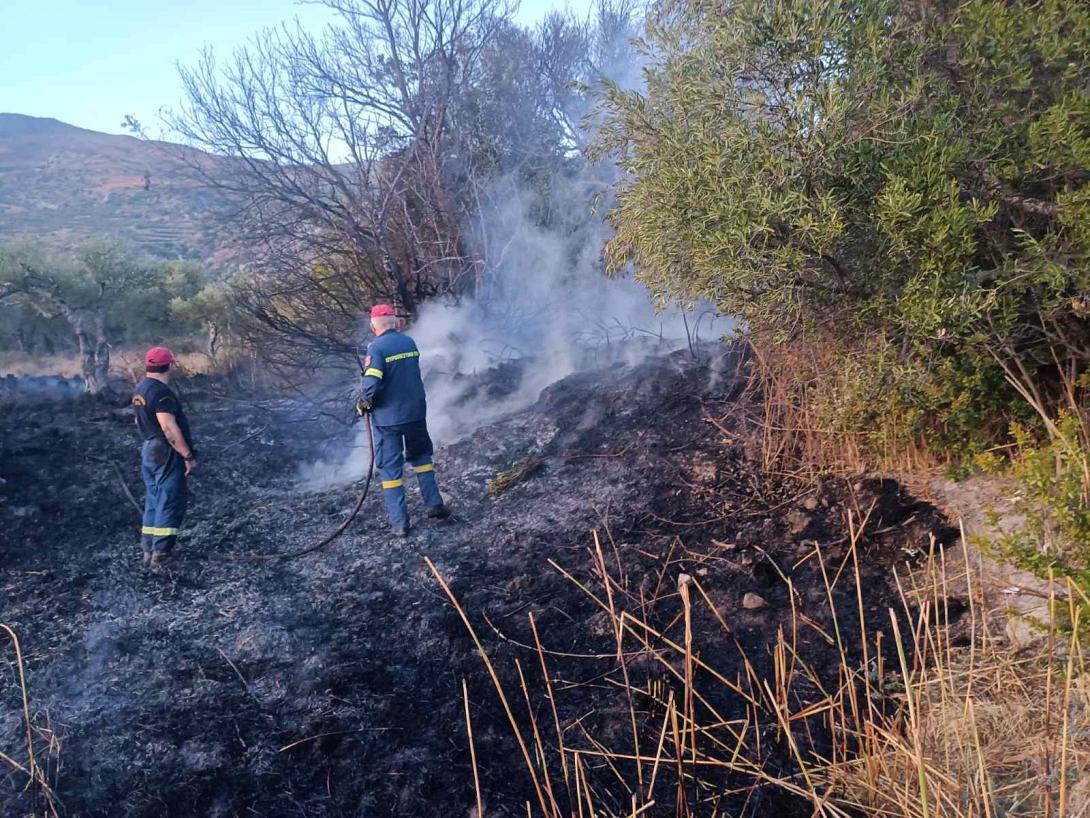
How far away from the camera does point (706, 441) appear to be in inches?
253

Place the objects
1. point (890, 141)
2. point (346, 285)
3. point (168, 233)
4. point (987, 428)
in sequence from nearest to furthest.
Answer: point (890, 141), point (987, 428), point (346, 285), point (168, 233)

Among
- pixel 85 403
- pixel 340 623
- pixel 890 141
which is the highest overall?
pixel 890 141

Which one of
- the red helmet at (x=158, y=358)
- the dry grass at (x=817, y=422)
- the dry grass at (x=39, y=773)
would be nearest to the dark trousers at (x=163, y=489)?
the red helmet at (x=158, y=358)

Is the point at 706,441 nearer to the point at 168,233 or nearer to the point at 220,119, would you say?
the point at 220,119

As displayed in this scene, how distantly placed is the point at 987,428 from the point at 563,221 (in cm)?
728

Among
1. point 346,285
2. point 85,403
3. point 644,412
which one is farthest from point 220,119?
point 644,412

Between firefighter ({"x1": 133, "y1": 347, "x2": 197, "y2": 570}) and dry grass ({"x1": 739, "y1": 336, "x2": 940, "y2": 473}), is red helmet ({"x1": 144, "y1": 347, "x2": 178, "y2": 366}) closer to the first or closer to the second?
firefighter ({"x1": 133, "y1": 347, "x2": 197, "y2": 570})

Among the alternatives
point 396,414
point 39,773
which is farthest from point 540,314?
point 39,773

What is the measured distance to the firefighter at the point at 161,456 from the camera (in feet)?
18.5

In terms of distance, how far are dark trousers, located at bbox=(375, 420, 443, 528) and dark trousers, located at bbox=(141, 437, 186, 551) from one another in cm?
151

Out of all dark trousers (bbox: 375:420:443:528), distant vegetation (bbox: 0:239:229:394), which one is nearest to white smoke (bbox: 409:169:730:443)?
dark trousers (bbox: 375:420:443:528)

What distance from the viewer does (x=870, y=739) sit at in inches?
103

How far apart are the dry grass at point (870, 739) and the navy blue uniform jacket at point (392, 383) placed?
9.96 ft

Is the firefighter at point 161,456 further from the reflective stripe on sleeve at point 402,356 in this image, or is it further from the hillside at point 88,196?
the hillside at point 88,196
